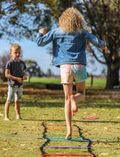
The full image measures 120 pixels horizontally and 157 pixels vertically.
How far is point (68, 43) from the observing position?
162 inches

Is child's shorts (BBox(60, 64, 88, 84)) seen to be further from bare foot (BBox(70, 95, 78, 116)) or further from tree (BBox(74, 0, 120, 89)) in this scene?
tree (BBox(74, 0, 120, 89))

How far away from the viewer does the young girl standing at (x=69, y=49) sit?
407cm

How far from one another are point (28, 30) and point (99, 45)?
13.4 m

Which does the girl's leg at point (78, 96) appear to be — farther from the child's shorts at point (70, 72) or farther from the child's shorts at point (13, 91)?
the child's shorts at point (13, 91)

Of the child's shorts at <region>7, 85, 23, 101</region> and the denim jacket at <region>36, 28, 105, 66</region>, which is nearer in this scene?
the denim jacket at <region>36, 28, 105, 66</region>

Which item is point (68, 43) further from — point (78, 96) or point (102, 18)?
point (102, 18)

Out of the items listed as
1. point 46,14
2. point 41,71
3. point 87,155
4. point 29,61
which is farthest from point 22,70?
point 29,61

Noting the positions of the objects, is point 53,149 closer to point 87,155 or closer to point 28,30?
point 87,155

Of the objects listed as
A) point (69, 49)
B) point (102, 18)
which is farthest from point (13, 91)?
point (102, 18)

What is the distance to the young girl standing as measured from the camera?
13.3 ft

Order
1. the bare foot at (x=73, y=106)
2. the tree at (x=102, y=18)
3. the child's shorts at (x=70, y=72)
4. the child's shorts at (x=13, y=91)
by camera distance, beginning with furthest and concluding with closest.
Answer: the tree at (x=102, y=18) → the child's shorts at (x=13, y=91) → the child's shorts at (x=70, y=72) → the bare foot at (x=73, y=106)

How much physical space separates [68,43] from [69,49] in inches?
4.1

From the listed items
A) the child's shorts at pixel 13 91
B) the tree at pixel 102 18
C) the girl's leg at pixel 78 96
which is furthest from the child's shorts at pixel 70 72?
the tree at pixel 102 18

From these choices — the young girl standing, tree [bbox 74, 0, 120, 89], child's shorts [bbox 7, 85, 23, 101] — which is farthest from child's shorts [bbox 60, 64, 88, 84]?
tree [bbox 74, 0, 120, 89]
